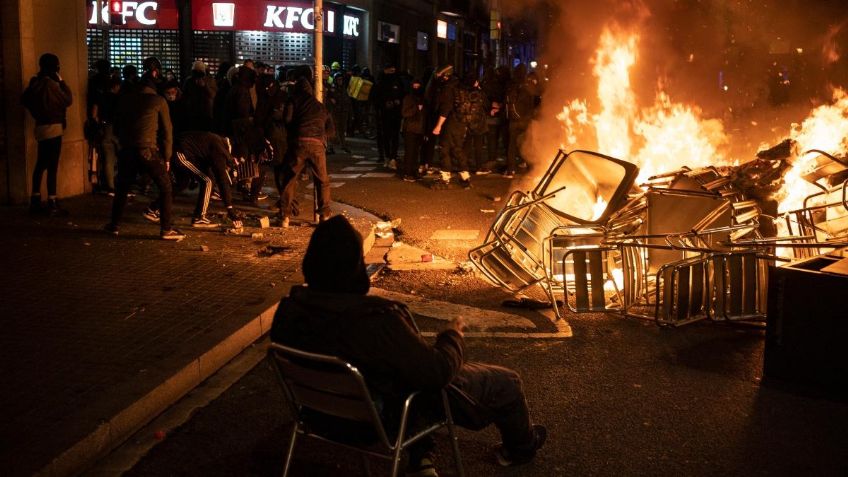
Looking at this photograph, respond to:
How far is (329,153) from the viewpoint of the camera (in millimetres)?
20844

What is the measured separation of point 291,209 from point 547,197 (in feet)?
16.4

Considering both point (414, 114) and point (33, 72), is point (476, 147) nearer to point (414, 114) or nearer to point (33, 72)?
point (414, 114)

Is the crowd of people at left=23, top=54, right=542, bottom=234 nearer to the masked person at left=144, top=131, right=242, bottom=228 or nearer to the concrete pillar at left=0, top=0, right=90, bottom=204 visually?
the masked person at left=144, top=131, right=242, bottom=228

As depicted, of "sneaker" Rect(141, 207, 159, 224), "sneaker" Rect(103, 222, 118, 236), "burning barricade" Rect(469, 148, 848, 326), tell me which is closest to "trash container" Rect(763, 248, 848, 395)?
"burning barricade" Rect(469, 148, 848, 326)

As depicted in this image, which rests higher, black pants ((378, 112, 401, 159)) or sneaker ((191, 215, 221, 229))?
black pants ((378, 112, 401, 159))

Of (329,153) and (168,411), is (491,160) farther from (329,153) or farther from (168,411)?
(168,411)

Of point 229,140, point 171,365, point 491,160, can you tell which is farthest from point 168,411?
point 491,160

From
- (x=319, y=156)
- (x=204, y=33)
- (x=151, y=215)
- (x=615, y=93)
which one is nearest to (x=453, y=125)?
(x=615, y=93)

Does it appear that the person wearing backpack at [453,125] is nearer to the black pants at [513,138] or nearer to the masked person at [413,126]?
the masked person at [413,126]

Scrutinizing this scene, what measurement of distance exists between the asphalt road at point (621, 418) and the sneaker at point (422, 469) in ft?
0.96

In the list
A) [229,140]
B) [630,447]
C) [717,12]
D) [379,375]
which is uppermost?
[717,12]

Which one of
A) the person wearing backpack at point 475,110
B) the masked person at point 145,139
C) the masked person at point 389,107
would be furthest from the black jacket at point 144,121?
the masked person at point 389,107

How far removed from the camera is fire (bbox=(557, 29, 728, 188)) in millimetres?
11531

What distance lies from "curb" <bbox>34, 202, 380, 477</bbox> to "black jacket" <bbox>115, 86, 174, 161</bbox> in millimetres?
3253
